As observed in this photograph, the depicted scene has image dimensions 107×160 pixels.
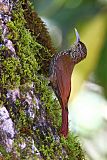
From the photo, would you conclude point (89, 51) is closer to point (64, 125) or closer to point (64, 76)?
point (64, 76)

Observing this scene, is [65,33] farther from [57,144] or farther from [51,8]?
[57,144]

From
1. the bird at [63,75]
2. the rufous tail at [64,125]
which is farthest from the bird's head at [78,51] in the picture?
the rufous tail at [64,125]

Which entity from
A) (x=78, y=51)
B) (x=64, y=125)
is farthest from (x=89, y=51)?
(x=64, y=125)

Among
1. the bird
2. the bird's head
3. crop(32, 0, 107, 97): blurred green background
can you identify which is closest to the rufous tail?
the bird

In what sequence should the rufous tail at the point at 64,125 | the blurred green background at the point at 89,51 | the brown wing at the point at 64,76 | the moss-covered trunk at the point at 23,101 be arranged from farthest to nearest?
the blurred green background at the point at 89,51 < the brown wing at the point at 64,76 < the rufous tail at the point at 64,125 < the moss-covered trunk at the point at 23,101

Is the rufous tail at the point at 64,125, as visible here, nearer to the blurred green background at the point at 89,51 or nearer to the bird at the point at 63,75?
the bird at the point at 63,75

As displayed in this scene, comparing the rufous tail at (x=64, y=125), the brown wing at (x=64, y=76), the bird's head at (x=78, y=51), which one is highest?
the bird's head at (x=78, y=51)

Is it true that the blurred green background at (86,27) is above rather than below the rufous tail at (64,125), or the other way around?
above

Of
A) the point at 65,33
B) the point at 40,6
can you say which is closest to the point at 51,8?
the point at 40,6
